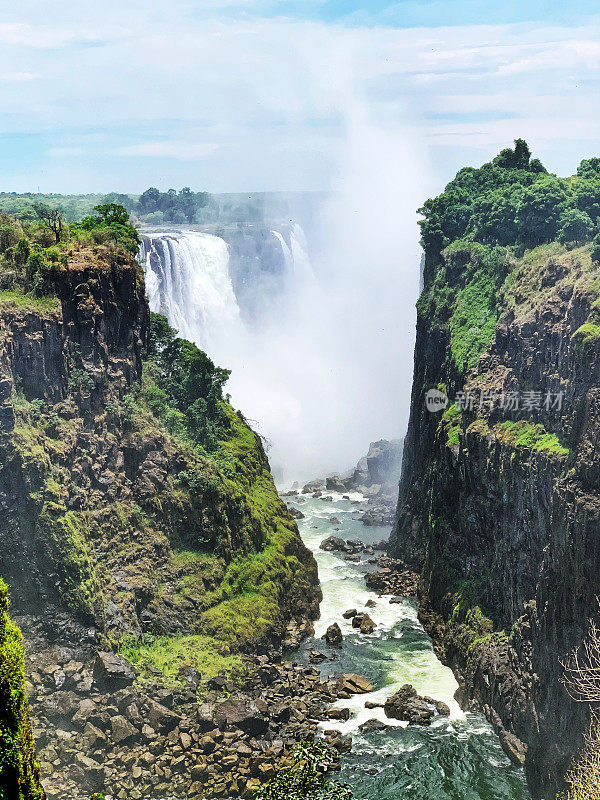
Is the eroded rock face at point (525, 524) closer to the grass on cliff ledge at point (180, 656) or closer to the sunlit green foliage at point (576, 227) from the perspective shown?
the sunlit green foliage at point (576, 227)

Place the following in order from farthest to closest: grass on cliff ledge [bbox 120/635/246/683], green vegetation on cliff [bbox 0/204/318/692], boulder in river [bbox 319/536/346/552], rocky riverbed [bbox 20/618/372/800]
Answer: boulder in river [bbox 319/536/346/552]
grass on cliff ledge [bbox 120/635/246/683]
green vegetation on cliff [bbox 0/204/318/692]
rocky riverbed [bbox 20/618/372/800]

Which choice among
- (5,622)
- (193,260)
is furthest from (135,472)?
(193,260)

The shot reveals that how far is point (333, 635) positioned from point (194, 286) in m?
50.8

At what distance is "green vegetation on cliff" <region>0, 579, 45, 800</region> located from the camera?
21.8m

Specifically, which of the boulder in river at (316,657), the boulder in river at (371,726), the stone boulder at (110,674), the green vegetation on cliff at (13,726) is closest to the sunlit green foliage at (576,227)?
the boulder in river at (316,657)

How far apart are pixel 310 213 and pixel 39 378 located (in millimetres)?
110418

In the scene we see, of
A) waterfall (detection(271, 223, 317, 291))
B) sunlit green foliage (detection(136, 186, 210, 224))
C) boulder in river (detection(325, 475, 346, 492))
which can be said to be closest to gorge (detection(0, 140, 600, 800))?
boulder in river (detection(325, 475, 346, 492))

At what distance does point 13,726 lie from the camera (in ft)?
72.4

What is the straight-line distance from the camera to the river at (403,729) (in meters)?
39.7

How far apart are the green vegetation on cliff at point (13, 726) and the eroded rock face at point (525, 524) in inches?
912

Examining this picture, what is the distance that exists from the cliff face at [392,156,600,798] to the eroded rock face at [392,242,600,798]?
3.7 inches

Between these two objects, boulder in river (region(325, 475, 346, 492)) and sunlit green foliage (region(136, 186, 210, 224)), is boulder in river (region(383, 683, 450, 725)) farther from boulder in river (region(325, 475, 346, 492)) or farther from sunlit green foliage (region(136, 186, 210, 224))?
sunlit green foliage (region(136, 186, 210, 224))

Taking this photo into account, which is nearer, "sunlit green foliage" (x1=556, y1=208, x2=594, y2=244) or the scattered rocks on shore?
"sunlit green foliage" (x1=556, y1=208, x2=594, y2=244)

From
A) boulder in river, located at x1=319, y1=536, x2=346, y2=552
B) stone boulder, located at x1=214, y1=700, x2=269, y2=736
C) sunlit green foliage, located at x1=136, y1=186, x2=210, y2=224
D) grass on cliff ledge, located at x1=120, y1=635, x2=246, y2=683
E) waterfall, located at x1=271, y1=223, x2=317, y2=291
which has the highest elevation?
sunlit green foliage, located at x1=136, y1=186, x2=210, y2=224
